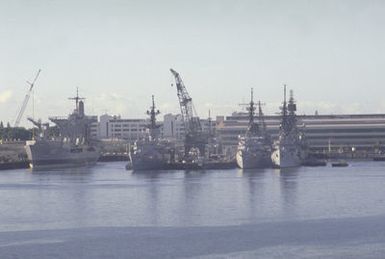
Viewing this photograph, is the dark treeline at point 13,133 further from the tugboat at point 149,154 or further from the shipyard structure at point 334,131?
the tugboat at point 149,154

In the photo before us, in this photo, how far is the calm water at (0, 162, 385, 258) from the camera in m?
25.8

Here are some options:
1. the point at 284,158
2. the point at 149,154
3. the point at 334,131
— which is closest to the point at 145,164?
the point at 149,154

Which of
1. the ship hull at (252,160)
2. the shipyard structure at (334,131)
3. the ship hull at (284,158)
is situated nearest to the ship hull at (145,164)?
the ship hull at (252,160)

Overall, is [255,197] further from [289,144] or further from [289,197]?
[289,144]

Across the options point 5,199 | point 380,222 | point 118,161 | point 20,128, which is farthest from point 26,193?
point 20,128

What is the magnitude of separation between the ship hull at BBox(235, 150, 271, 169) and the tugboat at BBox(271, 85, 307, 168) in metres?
0.88

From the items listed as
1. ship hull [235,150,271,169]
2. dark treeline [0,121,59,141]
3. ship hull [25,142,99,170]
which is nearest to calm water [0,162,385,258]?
ship hull [235,150,271,169]

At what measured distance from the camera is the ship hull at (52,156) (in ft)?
292

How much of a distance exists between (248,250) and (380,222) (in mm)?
7779

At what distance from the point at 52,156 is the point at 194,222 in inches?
2372

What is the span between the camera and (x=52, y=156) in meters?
90.6

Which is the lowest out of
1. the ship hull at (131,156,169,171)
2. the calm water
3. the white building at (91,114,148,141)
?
the calm water

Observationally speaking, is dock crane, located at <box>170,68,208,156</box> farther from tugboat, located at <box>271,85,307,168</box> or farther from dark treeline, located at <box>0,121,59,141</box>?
dark treeline, located at <box>0,121,59,141</box>

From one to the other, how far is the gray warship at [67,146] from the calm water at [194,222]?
38283mm
